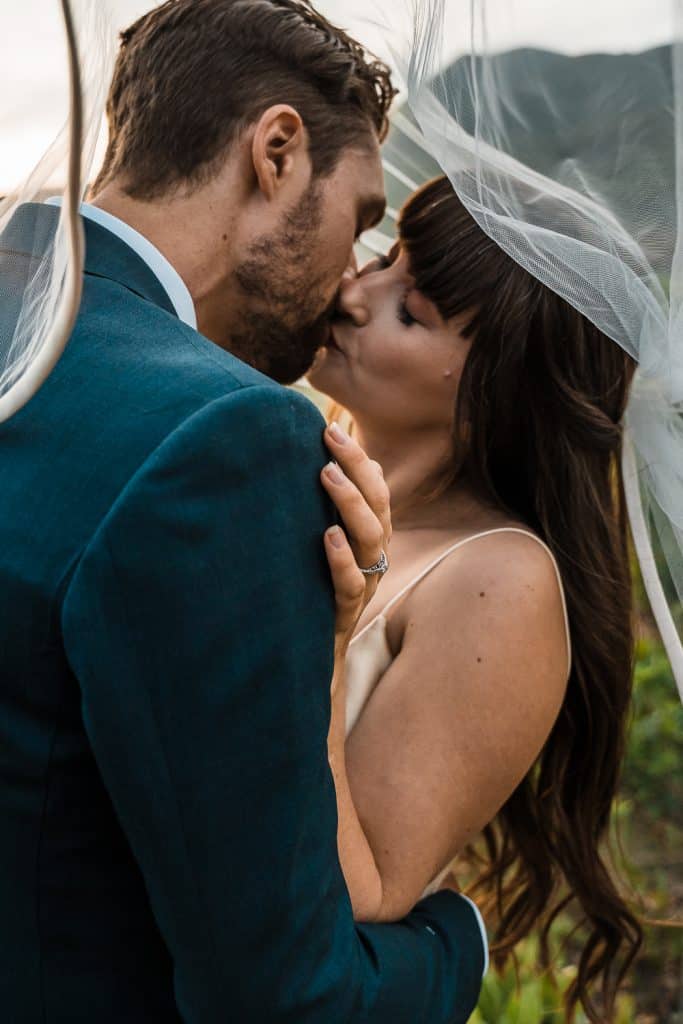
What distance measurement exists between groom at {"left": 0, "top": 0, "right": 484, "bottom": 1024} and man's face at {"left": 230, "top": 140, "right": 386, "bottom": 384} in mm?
427

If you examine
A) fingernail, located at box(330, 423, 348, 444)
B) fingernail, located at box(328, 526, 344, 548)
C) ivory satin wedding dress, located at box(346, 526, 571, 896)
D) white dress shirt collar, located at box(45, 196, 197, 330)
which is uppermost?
white dress shirt collar, located at box(45, 196, 197, 330)

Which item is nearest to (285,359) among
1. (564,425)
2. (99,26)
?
(564,425)

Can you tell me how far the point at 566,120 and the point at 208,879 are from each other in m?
1.21

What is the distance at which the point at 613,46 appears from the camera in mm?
1781

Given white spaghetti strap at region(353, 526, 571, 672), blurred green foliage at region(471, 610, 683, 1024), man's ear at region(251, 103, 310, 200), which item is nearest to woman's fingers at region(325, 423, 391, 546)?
man's ear at region(251, 103, 310, 200)

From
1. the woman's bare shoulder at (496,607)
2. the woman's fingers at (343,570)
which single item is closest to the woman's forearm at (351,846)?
the woman's fingers at (343,570)

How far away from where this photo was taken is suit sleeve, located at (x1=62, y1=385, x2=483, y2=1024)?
134 centimetres

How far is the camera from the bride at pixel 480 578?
2.17 metres

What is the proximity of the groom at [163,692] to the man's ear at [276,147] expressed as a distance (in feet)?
1.31

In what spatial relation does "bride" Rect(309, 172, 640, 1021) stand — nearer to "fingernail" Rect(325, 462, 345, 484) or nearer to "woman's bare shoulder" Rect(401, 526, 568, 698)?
"woman's bare shoulder" Rect(401, 526, 568, 698)

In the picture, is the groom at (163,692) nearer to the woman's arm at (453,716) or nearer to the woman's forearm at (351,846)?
the woman's forearm at (351,846)

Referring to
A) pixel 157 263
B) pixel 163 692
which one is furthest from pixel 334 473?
pixel 157 263

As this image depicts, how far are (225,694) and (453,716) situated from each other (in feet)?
2.92

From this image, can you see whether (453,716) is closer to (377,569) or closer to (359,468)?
(377,569)
